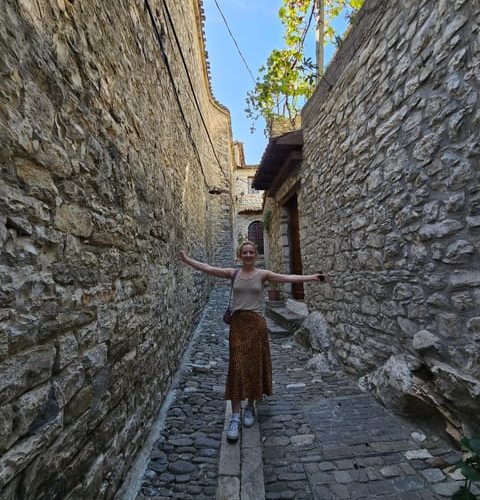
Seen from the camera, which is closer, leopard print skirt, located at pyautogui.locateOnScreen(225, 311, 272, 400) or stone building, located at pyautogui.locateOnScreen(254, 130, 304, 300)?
leopard print skirt, located at pyautogui.locateOnScreen(225, 311, 272, 400)

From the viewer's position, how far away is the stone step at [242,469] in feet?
6.02

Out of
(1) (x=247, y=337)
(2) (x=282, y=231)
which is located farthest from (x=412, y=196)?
(2) (x=282, y=231)

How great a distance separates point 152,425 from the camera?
2605 millimetres

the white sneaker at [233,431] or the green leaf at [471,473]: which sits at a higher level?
the green leaf at [471,473]

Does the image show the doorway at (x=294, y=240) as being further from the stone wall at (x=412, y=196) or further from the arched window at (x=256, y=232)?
the arched window at (x=256, y=232)

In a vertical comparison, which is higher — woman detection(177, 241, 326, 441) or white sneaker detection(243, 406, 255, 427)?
woman detection(177, 241, 326, 441)

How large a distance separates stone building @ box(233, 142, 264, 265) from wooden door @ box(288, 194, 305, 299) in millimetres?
12343

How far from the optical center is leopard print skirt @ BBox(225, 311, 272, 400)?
2.55m

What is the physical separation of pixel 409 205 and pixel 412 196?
75 millimetres

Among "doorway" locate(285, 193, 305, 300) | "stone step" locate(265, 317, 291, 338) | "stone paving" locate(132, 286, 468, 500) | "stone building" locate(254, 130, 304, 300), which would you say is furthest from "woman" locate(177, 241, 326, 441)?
"doorway" locate(285, 193, 305, 300)

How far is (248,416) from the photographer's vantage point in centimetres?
262

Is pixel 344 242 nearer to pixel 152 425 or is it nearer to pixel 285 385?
pixel 285 385

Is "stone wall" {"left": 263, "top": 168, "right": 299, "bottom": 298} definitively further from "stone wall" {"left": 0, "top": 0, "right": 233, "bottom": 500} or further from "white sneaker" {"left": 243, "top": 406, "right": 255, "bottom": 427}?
"white sneaker" {"left": 243, "top": 406, "right": 255, "bottom": 427}

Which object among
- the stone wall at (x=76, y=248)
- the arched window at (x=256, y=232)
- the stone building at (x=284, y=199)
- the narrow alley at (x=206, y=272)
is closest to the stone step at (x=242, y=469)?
the narrow alley at (x=206, y=272)
